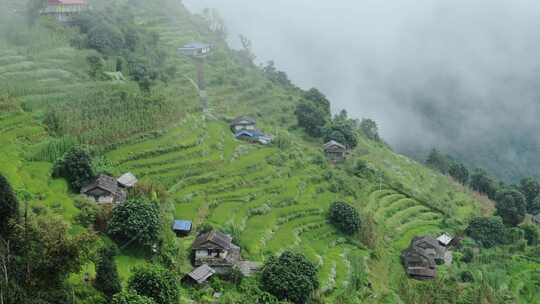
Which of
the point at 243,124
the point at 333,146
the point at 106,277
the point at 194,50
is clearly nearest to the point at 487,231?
the point at 333,146

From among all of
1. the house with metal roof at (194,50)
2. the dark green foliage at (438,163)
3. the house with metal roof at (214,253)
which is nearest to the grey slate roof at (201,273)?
the house with metal roof at (214,253)

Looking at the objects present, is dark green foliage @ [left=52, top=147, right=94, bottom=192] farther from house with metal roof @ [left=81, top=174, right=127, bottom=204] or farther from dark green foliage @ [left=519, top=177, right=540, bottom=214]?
dark green foliage @ [left=519, top=177, right=540, bottom=214]

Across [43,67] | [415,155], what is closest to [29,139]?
[43,67]


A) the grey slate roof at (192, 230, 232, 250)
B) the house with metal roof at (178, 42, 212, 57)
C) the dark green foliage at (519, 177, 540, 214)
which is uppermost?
the house with metal roof at (178, 42, 212, 57)

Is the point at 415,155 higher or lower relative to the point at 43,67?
lower

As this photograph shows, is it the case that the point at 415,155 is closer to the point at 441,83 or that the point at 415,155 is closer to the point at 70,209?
the point at 441,83

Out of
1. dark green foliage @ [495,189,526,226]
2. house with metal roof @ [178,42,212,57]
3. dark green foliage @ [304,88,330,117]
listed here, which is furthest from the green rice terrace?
house with metal roof @ [178,42,212,57]

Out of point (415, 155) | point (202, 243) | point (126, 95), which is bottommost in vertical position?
point (415, 155)
